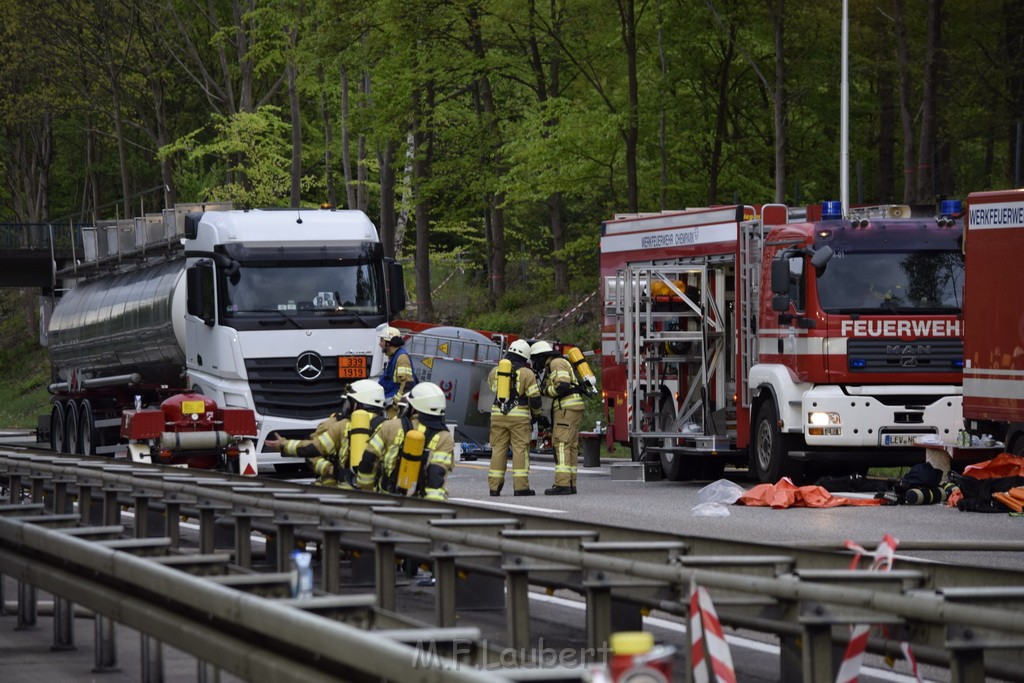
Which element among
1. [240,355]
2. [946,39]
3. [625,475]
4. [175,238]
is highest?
[946,39]

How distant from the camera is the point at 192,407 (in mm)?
21500

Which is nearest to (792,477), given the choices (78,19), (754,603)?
(754,603)

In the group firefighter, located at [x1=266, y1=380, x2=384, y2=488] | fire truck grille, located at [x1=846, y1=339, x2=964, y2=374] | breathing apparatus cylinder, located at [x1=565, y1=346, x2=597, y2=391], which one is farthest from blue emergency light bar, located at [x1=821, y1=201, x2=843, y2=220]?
firefighter, located at [x1=266, y1=380, x2=384, y2=488]

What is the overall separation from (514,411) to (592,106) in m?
21.8

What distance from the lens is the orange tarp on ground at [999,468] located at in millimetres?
18375

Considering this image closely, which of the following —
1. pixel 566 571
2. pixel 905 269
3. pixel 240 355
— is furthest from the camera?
pixel 240 355

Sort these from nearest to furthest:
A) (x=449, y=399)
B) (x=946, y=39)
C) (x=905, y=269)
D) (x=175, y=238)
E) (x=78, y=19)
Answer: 1. (x=905, y=269)
2. (x=175, y=238)
3. (x=449, y=399)
4. (x=946, y=39)
5. (x=78, y=19)

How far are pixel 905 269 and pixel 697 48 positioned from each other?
1990 cm

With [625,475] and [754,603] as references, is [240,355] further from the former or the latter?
[754,603]

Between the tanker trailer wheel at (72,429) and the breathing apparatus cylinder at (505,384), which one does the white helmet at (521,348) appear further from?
the tanker trailer wheel at (72,429)

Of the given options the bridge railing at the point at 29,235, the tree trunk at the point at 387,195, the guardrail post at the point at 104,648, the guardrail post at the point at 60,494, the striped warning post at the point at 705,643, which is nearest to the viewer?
the striped warning post at the point at 705,643

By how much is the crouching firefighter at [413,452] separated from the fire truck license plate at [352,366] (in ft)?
34.4

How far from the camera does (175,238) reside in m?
27.1

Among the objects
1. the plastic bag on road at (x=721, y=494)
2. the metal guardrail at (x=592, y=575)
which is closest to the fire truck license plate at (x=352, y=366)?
the plastic bag on road at (x=721, y=494)
